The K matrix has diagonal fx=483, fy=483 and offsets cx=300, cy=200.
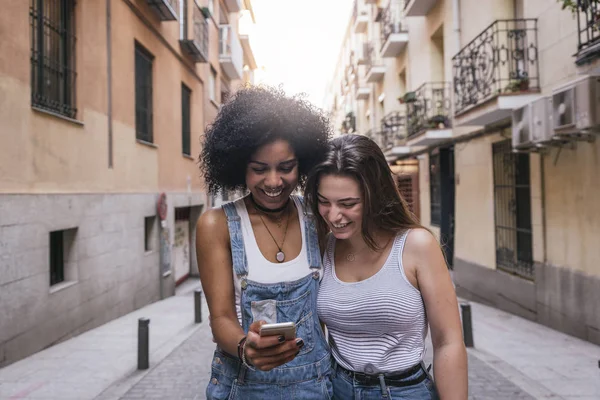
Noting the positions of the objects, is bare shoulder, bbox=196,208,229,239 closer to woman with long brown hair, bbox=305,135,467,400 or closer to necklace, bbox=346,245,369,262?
woman with long brown hair, bbox=305,135,467,400

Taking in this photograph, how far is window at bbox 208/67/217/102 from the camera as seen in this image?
18953 mm

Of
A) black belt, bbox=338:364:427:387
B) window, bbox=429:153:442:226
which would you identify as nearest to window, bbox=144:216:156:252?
window, bbox=429:153:442:226

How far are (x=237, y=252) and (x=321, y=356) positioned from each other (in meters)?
0.56

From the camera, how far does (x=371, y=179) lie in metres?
2.03

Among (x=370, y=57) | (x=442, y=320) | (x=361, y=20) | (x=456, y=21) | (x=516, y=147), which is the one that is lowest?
(x=442, y=320)

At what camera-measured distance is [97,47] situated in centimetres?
863

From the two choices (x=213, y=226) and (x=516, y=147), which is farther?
(x=516, y=147)

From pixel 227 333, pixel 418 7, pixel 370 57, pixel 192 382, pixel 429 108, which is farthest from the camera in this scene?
pixel 370 57

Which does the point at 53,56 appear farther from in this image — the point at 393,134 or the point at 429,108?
the point at 393,134

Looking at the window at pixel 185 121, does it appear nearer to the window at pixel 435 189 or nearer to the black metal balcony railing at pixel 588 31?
the window at pixel 435 189

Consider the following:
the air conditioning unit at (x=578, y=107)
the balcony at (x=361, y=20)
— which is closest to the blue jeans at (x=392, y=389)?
the air conditioning unit at (x=578, y=107)

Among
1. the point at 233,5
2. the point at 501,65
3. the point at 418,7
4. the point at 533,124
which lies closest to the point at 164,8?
the point at 418,7

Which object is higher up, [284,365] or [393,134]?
[393,134]

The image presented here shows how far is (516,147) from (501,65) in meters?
2.24
